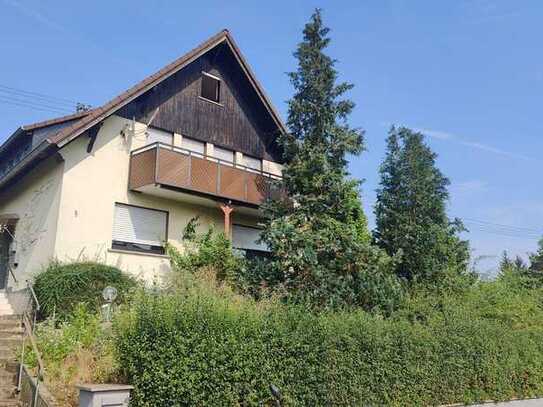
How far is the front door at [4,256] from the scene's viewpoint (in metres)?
18.1

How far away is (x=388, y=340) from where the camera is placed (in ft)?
37.2

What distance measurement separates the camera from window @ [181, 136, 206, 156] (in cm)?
1886

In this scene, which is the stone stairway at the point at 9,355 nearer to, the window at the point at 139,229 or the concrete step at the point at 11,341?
the concrete step at the point at 11,341

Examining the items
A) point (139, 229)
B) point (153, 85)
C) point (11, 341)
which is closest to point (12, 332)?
point (11, 341)

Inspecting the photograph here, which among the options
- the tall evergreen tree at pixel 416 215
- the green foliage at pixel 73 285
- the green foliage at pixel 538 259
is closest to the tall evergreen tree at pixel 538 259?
the green foliage at pixel 538 259

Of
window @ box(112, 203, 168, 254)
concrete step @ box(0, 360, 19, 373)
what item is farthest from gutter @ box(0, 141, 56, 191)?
concrete step @ box(0, 360, 19, 373)

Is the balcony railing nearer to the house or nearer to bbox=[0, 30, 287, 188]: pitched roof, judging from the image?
the house

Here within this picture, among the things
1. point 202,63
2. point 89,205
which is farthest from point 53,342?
point 202,63

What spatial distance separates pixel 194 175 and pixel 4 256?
292 inches

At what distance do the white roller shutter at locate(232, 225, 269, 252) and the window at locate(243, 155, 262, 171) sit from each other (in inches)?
95.4

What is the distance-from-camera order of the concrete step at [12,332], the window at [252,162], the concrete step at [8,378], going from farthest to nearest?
the window at [252,162] < the concrete step at [12,332] < the concrete step at [8,378]

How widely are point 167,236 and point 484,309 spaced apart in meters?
10.5

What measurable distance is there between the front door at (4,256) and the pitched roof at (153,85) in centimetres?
519

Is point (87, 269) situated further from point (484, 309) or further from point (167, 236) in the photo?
point (484, 309)
